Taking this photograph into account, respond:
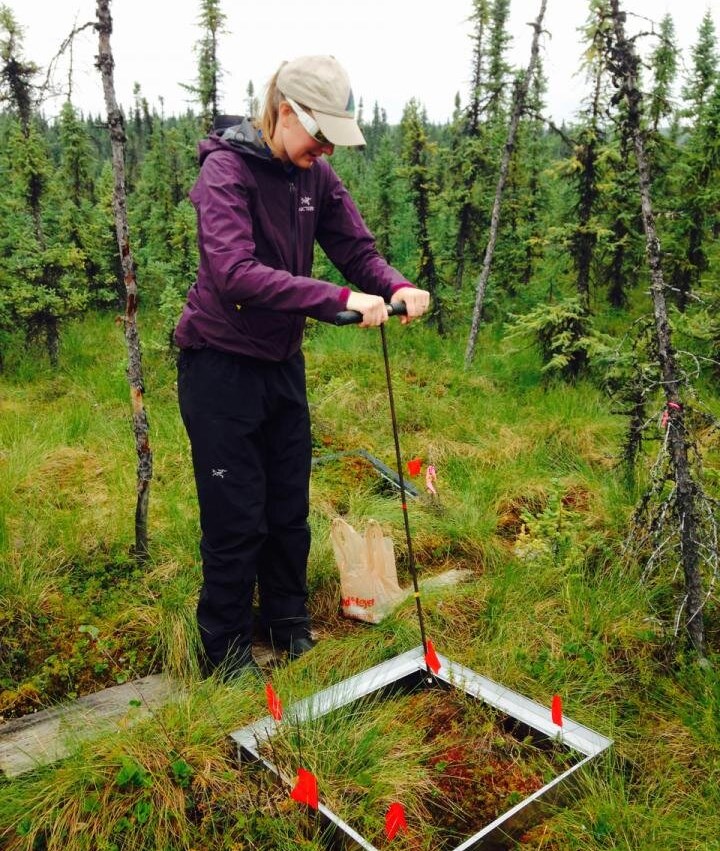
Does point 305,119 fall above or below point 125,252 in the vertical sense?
above

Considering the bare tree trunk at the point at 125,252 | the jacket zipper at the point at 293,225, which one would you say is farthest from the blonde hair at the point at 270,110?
the bare tree trunk at the point at 125,252

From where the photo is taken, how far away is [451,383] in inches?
356

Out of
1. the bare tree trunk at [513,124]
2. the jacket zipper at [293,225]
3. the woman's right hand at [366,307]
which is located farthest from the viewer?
the bare tree trunk at [513,124]

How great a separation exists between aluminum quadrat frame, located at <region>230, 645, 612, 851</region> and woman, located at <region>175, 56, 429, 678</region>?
1.62 ft

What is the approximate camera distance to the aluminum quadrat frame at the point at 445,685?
7.48 ft

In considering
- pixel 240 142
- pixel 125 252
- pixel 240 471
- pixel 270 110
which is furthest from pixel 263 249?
pixel 125 252

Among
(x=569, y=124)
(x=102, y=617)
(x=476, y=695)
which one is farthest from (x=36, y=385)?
(x=569, y=124)

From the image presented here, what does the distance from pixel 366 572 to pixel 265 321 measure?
1567 mm

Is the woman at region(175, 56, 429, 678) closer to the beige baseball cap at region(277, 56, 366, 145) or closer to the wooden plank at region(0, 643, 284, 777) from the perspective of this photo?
the beige baseball cap at region(277, 56, 366, 145)

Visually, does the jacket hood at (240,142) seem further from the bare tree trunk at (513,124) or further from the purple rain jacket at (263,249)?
the bare tree trunk at (513,124)

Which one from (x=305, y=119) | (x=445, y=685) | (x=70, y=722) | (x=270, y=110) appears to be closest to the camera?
(x=305, y=119)

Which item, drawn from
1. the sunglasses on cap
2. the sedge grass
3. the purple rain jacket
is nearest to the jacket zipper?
the purple rain jacket

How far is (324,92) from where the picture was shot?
2.50 m

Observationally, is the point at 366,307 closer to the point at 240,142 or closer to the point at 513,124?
the point at 240,142
